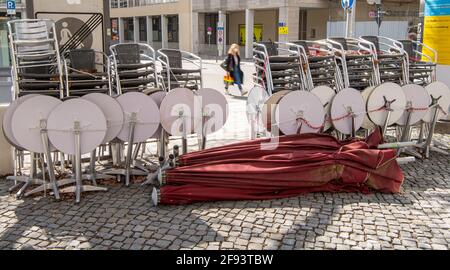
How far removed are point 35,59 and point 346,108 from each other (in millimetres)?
4162

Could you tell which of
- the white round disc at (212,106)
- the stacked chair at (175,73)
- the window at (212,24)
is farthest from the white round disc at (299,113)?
the window at (212,24)

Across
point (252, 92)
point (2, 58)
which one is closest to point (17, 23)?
point (252, 92)

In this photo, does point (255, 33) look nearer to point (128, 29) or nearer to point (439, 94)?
point (128, 29)

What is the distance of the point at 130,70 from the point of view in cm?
702

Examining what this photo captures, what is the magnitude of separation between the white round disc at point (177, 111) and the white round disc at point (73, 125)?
93cm

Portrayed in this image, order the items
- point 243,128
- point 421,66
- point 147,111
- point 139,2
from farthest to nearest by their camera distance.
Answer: point 139,2, point 243,128, point 421,66, point 147,111

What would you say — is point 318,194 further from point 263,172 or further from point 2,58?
point 2,58

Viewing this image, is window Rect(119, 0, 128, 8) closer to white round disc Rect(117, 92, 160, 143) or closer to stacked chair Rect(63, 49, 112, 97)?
stacked chair Rect(63, 49, 112, 97)

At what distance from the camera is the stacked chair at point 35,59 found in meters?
6.20

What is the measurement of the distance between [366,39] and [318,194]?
4392mm

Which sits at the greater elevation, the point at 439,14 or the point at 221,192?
the point at 439,14

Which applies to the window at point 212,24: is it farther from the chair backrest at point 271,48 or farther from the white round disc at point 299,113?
the white round disc at point 299,113

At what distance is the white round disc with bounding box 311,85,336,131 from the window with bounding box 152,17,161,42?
41.4m

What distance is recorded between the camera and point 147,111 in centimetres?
574
